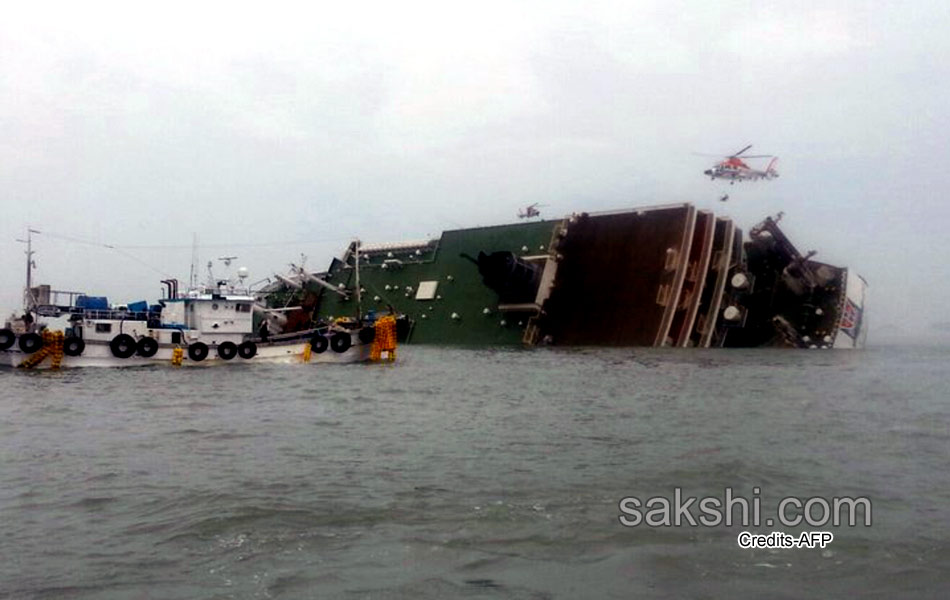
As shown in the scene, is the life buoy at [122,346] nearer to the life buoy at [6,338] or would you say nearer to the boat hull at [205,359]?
the boat hull at [205,359]

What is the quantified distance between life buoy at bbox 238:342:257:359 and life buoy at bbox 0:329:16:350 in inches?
293

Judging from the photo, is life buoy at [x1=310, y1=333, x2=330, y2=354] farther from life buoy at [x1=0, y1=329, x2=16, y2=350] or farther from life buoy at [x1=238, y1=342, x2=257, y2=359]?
life buoy at [x1=0, y1=329, x2=16, y2=350]

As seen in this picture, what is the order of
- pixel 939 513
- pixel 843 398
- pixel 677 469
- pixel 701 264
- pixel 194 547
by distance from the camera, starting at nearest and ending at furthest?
pixel 194 547 → pixel 939 513 → pixel 677 469 → pixel 843 398 → pixel 701 264

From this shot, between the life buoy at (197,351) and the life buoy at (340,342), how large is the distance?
4702 mm

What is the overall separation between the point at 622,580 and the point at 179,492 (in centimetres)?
564

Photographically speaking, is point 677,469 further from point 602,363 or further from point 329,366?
point 329,366

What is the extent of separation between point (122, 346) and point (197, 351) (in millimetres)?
2514

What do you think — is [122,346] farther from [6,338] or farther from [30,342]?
[6,338]

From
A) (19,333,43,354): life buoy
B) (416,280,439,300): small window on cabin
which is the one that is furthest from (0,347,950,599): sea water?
(416,280,439,300): small window on cabin

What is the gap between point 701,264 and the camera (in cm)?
4059

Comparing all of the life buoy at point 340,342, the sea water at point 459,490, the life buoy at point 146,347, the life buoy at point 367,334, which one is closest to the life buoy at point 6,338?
the life buoy at point 146,347

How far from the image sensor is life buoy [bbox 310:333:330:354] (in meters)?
32.2

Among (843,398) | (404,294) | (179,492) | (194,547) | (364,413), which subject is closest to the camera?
(194,547)

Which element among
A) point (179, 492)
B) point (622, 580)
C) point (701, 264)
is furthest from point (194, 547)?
point (701, 264)
